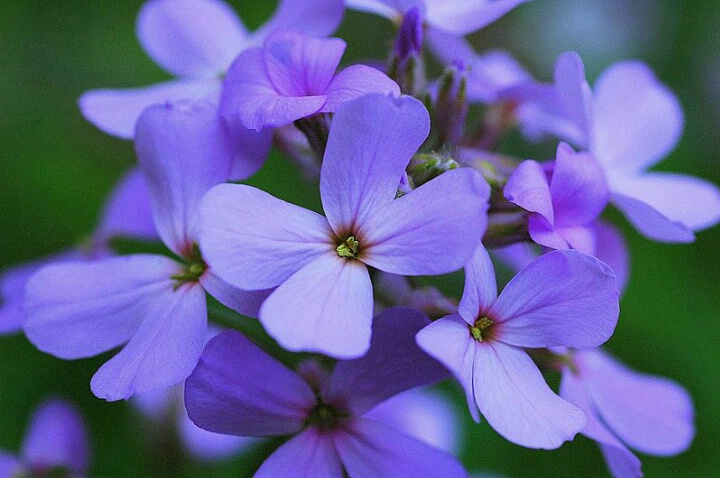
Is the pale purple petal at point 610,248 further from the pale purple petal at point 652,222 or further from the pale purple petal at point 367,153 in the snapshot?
the pale purple petal at point 367,153

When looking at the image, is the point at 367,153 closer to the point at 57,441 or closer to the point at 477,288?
the point at 477,288

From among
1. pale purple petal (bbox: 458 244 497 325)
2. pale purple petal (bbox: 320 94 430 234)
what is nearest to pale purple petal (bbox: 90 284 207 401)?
pale purple petal (bbox: 320 94 430 234)

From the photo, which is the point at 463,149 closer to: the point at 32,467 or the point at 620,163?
the point at 620,163

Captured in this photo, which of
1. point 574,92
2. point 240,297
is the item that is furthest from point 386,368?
point 574,92

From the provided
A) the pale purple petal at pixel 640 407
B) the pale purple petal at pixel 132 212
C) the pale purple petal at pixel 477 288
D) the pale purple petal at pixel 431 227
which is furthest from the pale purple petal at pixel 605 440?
the pale purple petal at pixel 132 212

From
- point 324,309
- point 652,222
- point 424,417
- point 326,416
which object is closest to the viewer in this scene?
point 324,309

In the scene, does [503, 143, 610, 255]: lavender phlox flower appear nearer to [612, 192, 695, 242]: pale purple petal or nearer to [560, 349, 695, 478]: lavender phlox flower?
[612, 192, 695, 242]: pale purple petal
